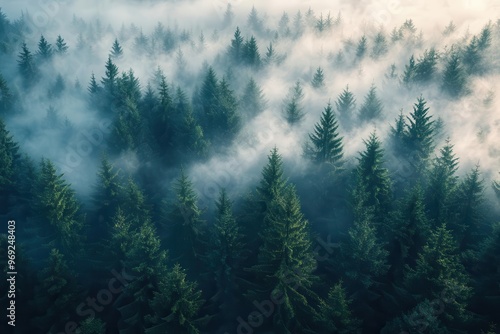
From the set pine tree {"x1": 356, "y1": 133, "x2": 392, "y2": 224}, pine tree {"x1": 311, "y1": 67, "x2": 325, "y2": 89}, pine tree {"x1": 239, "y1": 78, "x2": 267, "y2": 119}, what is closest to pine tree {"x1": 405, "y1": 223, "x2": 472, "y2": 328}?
pine tree {"x1": 356, "y1": 133, "x2": 392, "y2": 224}

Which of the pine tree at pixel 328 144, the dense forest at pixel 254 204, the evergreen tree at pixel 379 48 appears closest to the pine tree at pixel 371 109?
the dense forest at pixel 254 204

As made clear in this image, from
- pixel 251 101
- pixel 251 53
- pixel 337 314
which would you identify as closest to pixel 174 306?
pixel 337 314

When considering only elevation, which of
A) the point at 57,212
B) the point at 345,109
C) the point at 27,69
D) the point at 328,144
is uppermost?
the point at 27,69

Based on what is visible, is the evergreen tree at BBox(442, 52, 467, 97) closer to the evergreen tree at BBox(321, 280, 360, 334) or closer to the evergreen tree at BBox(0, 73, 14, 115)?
the evergreen tree at BBox(321, 280, 360, 334)

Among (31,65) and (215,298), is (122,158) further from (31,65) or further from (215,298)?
(31,65)

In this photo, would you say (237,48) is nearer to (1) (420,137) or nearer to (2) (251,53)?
(2) (251,53)

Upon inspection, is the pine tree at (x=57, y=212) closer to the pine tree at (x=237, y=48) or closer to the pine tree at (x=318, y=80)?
the pine tree at (x=318, y=80)
